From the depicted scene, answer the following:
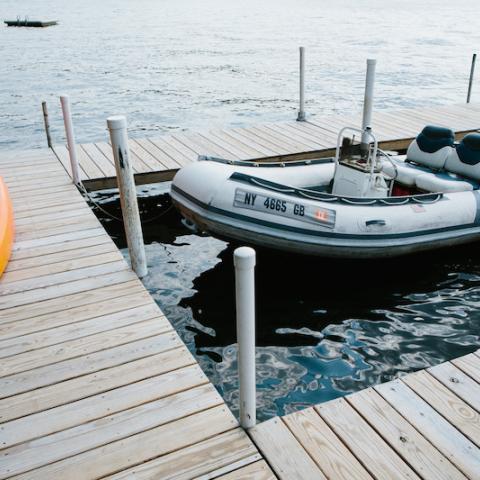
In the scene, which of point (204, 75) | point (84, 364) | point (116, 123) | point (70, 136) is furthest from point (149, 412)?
point (204, 75)

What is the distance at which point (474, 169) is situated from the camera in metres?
5.80

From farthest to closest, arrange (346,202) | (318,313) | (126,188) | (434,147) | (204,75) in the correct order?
(204,75) → (434,147) → (346,202) → (318,313) → (126,188)

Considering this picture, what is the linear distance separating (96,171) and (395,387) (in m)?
5.02

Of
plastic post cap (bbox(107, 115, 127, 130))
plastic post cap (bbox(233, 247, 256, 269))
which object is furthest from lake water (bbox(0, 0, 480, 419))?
plastic post cap (bbox(107, 115, 127, 130))

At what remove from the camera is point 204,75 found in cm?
Result: 2155

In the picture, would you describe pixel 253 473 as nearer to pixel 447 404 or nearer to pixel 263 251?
pixel 447 404

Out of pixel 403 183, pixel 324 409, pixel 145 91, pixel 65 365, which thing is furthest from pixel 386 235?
pixel 145 91

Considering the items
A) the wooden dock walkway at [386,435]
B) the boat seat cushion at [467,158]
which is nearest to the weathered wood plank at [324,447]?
the wooden dock walkway at [386,435]

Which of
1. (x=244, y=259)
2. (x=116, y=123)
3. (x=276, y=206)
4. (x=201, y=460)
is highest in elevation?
(x=116, y=123)

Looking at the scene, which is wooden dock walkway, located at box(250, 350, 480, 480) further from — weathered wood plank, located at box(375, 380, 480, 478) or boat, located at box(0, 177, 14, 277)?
boat, located at box(0, 177, 14, 277)

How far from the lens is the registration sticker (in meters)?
5.02

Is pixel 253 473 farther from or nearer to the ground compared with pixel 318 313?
farther from the ground

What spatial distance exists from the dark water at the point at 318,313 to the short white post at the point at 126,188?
850 mm

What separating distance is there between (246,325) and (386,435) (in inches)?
38.5
